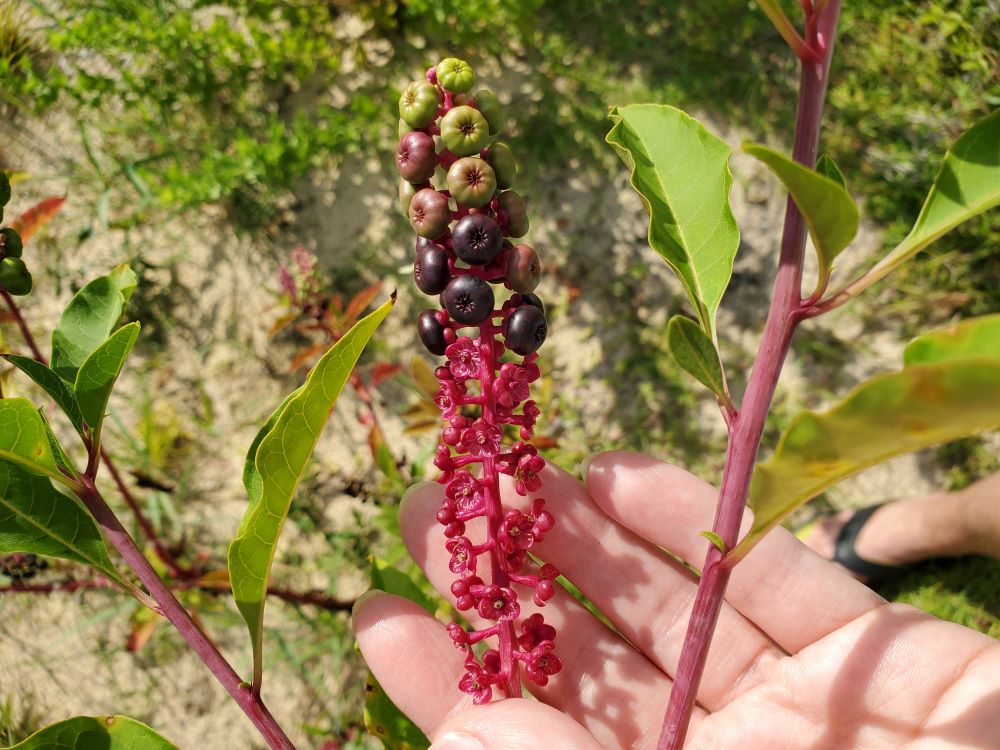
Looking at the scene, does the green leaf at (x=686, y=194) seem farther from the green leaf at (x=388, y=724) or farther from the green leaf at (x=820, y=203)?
the green leaf at (x=388, y=724)

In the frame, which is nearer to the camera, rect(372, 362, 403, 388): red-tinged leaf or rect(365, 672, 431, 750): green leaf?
rect(365, 672, 431, 750): green leaf

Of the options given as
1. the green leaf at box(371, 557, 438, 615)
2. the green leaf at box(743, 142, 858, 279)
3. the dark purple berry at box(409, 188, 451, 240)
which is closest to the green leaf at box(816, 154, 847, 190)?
the green leaf at box(743, 142, 858, 279)

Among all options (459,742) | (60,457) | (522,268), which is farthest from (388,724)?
(522,268)

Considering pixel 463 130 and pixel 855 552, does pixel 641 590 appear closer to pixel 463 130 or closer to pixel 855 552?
pixel 463 130

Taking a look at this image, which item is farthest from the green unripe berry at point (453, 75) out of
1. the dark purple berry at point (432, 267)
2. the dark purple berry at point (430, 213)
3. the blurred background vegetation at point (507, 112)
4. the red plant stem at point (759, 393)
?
the blurred background vegetation at point (507, 112)

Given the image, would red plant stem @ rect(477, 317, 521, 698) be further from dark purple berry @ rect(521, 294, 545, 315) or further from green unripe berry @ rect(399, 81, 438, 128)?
green unripe berry @ rect(399, 81, 438, 128)

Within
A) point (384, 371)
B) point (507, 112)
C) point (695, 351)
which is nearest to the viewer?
point (695, 351)

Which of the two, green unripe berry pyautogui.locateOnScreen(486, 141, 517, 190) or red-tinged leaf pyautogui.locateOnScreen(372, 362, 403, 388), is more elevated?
green unripe berry pyautogui.locateOnScreen(486, 141, 517, 190)
